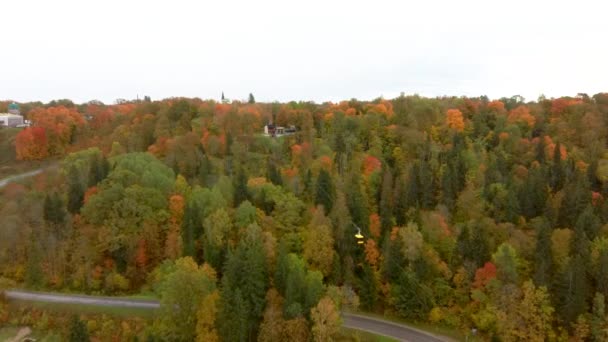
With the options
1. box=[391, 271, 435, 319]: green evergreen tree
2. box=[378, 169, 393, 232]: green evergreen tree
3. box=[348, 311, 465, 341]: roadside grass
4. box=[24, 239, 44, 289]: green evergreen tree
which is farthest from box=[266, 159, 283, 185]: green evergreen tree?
box=[24, 239, 44, 289]: green evergreen tree

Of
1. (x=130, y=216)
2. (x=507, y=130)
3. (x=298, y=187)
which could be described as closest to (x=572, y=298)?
(x=298, y=187)

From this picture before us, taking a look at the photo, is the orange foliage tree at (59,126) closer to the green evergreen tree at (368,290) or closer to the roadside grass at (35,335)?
the roadside grass at (35,335)

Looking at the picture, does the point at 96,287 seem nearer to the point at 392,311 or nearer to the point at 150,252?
the point at 150,252

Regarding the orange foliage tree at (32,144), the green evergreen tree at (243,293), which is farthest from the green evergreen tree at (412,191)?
the orange foliage tree at (32,144)

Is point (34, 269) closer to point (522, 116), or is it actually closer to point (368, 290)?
point (368, 290)

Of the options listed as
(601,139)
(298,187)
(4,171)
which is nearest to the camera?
(298,187)

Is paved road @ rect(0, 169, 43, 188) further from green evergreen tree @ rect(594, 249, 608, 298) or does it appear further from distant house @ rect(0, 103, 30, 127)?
green evergreen tree @ rect(594, 249, 608, 298)
